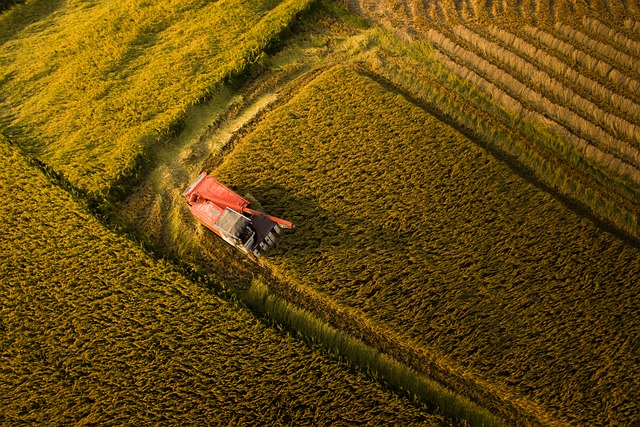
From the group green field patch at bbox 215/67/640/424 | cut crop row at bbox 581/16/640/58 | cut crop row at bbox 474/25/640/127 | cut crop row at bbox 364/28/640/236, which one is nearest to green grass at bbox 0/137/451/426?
green field patch at bbox 215/67/640/424

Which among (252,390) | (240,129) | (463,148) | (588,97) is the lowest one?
(252,390)

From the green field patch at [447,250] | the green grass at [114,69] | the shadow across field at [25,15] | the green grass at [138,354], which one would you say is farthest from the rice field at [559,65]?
the shadow across field at [25,15]

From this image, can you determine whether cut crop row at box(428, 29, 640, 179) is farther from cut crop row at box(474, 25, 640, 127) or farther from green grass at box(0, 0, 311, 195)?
green grass at box(0, 0, 311, 195)

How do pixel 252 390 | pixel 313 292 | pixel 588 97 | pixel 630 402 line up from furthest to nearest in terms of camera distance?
1. pixel 588 97
2. pixel 313 292
3. pixel 252 390
4. pixel 630 402

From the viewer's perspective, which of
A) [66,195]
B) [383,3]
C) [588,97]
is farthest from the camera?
[383,3]

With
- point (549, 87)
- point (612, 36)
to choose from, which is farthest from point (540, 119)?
point (612, 36)

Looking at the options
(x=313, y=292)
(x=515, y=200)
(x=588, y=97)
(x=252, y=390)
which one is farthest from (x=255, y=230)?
(x=588, y=97)

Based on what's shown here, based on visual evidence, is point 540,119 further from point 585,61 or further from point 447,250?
point 447,250

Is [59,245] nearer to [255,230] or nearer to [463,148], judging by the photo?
[255,230]
